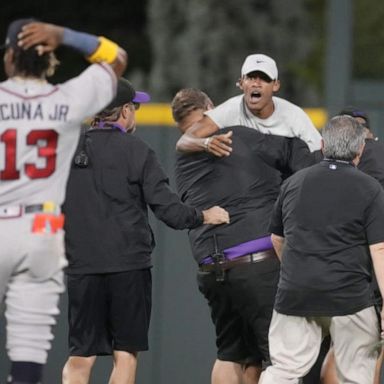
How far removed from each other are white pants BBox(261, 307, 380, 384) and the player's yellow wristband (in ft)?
5.08

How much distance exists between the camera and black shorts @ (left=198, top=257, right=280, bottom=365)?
6.61 metres

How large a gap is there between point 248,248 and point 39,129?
182cm

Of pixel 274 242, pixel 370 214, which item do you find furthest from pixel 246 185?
pixel 370 214

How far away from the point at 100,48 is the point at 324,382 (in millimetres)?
2559

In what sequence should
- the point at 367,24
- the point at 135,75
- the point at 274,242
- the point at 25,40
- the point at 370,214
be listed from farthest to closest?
the point at 135,75 → the point at 367,24 → the point at 274,242 → the point at 370,214 → the point at 25,40

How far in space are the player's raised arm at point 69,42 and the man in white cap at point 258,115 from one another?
1420 mm

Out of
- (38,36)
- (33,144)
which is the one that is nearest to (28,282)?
(33,144)

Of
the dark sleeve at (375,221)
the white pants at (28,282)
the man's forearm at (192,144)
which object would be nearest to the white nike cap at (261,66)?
the man's forearm at (192,144)

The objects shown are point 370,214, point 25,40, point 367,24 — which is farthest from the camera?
point 367,24

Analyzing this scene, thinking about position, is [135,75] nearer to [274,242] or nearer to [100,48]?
[274,242]

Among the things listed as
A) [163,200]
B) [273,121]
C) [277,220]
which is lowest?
[277,220]

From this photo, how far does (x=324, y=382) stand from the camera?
22.8ft

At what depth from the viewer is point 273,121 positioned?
22.3 feet

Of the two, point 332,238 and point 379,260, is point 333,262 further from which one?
point 379,260
